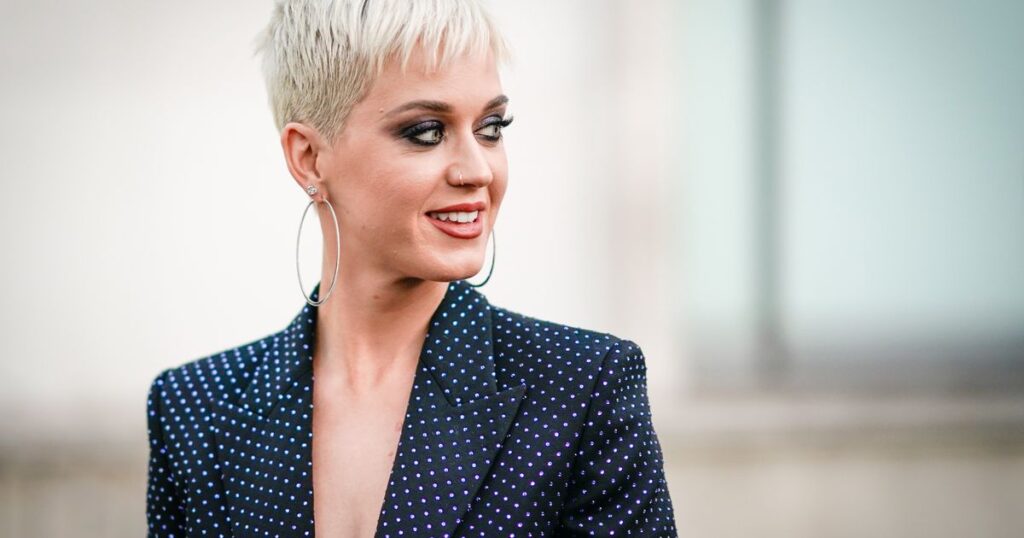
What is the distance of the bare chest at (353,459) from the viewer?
187 cm

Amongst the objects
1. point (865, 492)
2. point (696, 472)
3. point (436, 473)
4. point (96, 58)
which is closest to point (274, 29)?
point (436, 473)

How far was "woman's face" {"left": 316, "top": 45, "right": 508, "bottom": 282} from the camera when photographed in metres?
1.78

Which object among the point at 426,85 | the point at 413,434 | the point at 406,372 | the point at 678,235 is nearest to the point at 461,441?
the point at 413,434

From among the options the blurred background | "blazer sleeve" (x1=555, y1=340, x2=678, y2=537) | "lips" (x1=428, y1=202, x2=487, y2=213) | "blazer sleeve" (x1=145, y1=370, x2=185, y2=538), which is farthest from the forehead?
the blurred background

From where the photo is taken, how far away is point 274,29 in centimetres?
197

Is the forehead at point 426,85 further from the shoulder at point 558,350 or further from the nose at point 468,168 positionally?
the shoulder at point 558,350

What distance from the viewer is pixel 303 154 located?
1.93 meters

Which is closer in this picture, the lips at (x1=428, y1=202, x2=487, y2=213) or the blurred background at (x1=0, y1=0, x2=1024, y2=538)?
the lips at (x1=428, y1=202, x2=487, y2=213)

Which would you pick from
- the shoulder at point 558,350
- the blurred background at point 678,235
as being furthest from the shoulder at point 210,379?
the blurred background at point 678,235

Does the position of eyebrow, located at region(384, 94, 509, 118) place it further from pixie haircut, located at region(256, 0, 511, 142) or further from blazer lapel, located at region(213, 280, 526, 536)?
blazer lapel, located at region(213, 280, 526, 536)

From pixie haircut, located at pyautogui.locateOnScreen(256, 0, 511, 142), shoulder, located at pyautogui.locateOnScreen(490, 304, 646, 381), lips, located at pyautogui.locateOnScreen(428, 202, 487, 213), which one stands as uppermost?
pixie haircut, located at pyautogui.locateOnScreen(256, 0, 511, 142)

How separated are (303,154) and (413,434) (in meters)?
0.50

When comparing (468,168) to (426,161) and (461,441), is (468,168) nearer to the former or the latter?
(426,161)

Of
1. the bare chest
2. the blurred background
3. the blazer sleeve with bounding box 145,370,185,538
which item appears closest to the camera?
the bare chest
